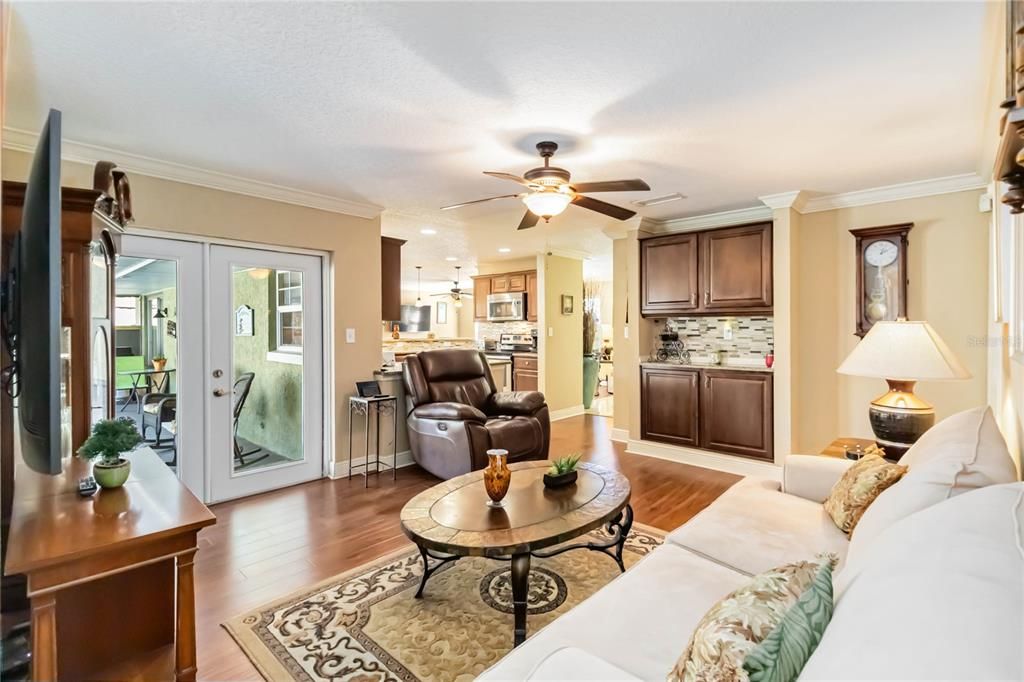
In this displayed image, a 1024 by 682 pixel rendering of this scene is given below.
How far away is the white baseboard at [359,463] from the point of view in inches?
168

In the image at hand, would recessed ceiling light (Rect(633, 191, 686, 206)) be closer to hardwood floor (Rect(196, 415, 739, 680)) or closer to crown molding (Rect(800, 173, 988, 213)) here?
crown molding (Rect(800, 173, 988, 213))

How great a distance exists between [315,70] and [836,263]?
4152 millimetres

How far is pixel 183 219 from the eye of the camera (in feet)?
11.2

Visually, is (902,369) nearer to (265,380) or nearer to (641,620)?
(641,620)

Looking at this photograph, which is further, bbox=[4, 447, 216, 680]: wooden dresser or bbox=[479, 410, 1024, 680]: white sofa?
bbox=[4, 447, 216, 680]: wooden dresser

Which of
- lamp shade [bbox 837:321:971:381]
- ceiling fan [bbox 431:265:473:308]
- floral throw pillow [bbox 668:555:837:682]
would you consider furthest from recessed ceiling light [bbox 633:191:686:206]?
ceiling fan [bbox 431:265:473:308]

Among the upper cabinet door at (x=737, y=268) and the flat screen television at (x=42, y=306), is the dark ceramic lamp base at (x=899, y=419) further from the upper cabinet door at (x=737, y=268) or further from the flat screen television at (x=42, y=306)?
the flat screen television at (x=42, y=306)

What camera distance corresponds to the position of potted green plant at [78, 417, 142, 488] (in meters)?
1.62

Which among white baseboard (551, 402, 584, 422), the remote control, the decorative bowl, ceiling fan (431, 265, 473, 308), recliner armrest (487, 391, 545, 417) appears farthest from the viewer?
ceiling fan (431, 265, 473, 308)

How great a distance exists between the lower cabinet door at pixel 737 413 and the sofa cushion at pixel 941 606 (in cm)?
367

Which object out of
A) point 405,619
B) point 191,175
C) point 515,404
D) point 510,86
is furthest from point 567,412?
point 510,86

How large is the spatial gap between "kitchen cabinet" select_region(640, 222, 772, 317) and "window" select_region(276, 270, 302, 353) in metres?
3.28

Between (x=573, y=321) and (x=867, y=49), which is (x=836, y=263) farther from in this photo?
(x=573, y=321)

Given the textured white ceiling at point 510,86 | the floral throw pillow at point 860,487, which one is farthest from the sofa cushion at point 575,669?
the textured white ceiling at point 510,86
